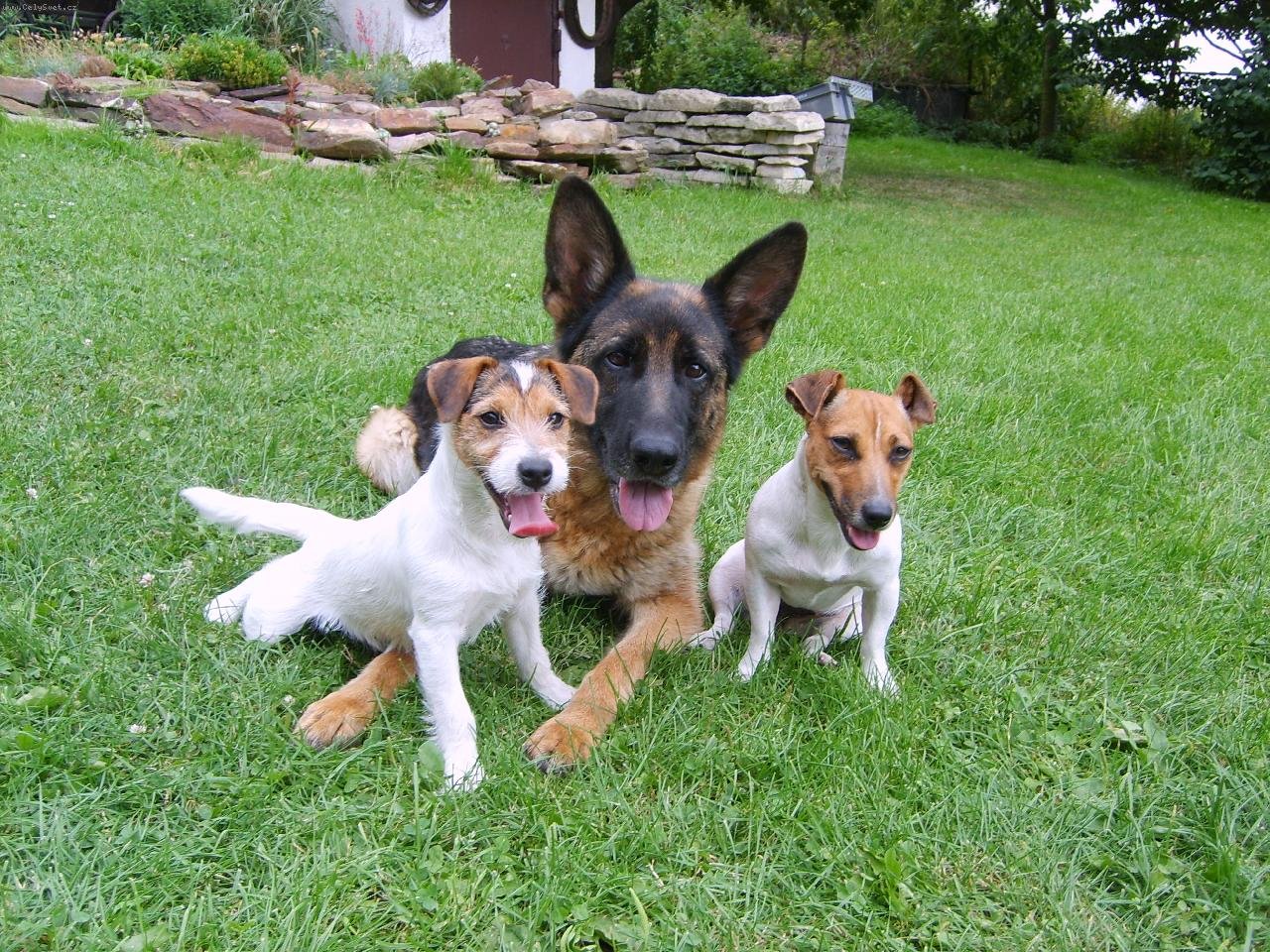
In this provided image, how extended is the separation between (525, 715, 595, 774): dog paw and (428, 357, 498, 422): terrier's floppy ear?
38.1 inches

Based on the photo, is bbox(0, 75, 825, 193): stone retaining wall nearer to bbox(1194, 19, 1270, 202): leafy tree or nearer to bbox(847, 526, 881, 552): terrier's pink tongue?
bbox(847, 526, 881, 552): terrier's pink tongue

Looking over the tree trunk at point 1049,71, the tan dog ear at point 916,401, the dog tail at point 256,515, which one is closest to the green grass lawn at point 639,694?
the dog tail at point 256,515

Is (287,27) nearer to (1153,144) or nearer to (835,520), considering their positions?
(835,520)

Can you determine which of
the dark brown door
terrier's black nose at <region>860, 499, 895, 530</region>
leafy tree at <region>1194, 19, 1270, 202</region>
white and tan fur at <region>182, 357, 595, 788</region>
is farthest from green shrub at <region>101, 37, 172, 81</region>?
leafy tree at <region>1194, 19, 1270, 202</region>

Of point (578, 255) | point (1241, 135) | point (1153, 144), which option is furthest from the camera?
point (1153, 144)

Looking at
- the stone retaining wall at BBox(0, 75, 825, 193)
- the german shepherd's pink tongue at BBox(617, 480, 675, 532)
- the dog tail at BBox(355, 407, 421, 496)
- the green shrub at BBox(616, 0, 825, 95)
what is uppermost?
the green shrub at BBox(616, 0, 825, 95)

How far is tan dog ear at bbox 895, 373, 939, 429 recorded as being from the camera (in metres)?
3.11

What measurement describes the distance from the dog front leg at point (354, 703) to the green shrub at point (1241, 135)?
22.7 meters

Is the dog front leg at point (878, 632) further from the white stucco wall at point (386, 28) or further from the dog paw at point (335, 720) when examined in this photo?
the white stucco wall at point (386, 28)

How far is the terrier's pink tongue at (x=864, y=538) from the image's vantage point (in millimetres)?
2781

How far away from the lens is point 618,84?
24.1 meters

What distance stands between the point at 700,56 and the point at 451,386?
2371 cm

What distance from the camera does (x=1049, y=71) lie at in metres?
24.7

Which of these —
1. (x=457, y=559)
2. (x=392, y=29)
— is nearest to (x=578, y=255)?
(x=457, y=559)
